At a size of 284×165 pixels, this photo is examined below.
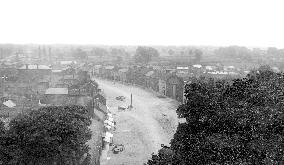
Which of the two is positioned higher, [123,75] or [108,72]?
[108,72]

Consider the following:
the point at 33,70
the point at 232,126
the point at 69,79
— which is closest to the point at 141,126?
the point at 69,79

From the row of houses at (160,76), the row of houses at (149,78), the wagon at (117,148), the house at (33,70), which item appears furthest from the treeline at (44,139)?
the house at (33,70)

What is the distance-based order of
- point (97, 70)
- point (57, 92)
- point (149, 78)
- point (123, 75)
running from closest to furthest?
point (57, 92)
point (149, 78)
point (123, 75)
point (97, 70)

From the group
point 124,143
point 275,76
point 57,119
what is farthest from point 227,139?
point 124,143

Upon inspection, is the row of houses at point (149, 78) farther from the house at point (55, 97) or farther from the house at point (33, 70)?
the house at point (55, 97)

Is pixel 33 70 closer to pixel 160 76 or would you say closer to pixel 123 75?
pixel 123 75

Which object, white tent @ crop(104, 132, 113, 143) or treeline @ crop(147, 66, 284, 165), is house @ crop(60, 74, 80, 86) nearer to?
white tent @ crop(104, 132, 113, 143)

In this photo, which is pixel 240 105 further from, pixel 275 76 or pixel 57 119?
pixel 57 119
